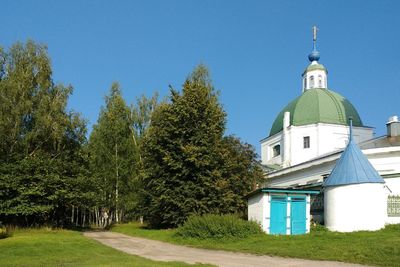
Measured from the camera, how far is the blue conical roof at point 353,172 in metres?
21.6

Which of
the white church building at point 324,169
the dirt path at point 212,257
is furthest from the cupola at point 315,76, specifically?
the dirt path at point 212,257

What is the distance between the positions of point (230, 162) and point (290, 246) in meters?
13.9

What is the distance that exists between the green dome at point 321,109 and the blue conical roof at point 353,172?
2386 cm

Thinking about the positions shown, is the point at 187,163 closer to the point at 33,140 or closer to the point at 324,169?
the point at 33,140

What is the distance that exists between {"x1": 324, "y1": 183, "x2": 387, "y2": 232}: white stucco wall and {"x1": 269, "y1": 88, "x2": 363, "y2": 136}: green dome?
83.2 ft

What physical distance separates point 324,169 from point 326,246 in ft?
67.9

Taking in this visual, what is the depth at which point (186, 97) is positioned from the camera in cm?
3042

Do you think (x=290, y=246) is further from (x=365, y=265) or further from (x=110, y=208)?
(x=110, y=208)

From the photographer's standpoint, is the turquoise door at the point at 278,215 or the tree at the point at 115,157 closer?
the turquoise door at the point at 278,215

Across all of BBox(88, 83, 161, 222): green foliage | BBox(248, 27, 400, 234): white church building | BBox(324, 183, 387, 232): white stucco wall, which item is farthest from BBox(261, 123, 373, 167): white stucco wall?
BBox(324, 183, 387, 232): white stucco wall

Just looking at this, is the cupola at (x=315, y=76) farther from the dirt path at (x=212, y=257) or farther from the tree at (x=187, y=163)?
the dirt path at (x=212, y=257)

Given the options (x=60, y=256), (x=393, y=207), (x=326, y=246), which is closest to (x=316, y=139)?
(x=393, y=207)

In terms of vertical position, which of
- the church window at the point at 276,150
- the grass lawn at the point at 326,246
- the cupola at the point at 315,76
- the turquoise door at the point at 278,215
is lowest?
the grass lawn at the point at 326,246

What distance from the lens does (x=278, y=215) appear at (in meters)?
21.9
